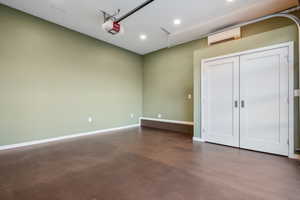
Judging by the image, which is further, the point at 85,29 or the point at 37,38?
the point at 85,29

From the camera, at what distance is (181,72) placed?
5199mm

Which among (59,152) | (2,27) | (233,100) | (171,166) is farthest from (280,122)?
(2,27)

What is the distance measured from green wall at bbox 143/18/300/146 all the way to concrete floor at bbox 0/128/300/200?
5.07 ft

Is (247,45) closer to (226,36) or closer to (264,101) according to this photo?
(226,36)

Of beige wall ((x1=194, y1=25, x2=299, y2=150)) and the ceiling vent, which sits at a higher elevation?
the ceiling vent

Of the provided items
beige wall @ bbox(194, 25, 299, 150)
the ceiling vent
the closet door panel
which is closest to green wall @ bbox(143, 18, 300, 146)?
beige wall @ bbox(194, 25, 299, 150)

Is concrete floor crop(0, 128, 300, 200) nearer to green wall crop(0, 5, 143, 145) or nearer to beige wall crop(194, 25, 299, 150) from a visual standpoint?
green wall crop(0, 5, 143, 145)

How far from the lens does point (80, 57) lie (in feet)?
14.5

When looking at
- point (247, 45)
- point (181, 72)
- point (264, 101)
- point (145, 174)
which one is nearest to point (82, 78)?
point (181, 72)

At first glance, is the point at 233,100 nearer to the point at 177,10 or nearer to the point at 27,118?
the point at 177,10

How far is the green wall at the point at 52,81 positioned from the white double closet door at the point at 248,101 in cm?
341

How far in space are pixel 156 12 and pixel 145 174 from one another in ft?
11.6

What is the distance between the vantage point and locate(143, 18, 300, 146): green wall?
338 cm

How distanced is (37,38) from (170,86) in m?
4.37
